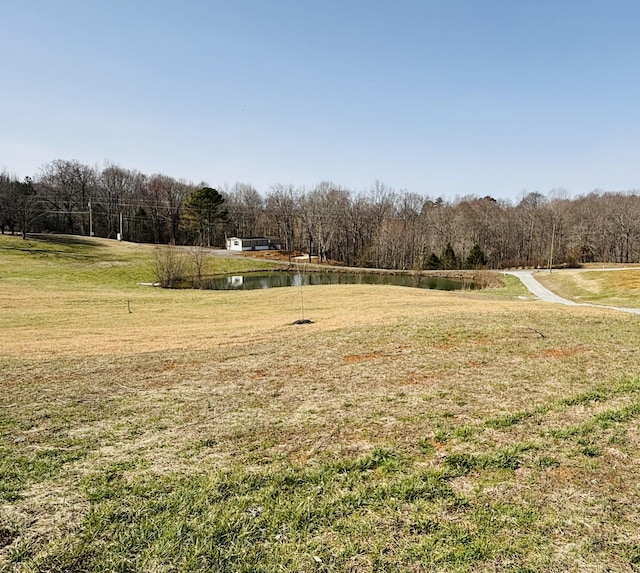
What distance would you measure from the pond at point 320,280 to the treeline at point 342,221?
9757 mm

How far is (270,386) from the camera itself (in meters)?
7.58

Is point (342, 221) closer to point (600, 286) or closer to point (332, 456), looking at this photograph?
point (600, 286)

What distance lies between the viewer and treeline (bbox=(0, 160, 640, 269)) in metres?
60.8

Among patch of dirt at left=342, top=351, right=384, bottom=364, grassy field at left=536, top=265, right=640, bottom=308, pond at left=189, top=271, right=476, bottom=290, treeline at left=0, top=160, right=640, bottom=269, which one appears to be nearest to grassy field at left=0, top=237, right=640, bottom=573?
patch of dirt at left=342, top=351, right=384, bottom=364

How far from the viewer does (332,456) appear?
4746 millimetres

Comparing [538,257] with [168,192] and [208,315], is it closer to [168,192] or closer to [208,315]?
[208,315]

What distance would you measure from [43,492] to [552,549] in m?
4.56

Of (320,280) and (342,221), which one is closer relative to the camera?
(320,280)

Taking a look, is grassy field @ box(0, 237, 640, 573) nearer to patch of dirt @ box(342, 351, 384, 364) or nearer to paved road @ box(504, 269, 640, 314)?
patch of dirt @ box(342, 351, 384, 364)

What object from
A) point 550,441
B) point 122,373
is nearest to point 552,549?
point 550,441

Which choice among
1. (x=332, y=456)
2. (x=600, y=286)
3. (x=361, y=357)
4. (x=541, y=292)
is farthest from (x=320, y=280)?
(x=332, y=456)

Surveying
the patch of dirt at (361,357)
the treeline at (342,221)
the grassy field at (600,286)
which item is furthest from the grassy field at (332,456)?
the treeline at (342,221)

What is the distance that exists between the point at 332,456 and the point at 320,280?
41740mm

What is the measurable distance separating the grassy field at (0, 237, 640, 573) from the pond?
104ft
